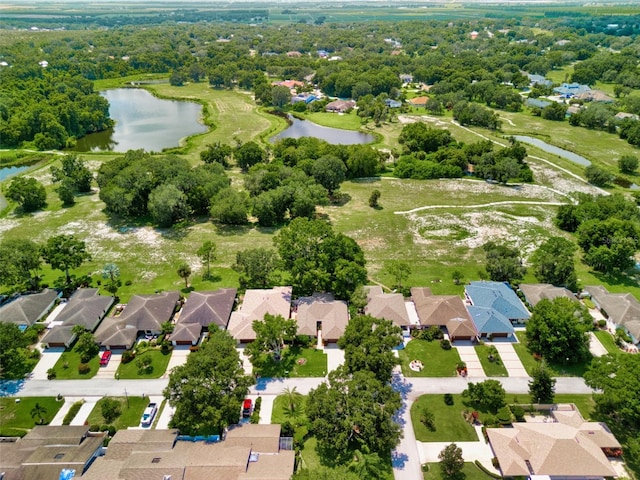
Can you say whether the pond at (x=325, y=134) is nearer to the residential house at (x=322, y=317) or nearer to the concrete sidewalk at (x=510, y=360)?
the residential house at (x=322, y=317)

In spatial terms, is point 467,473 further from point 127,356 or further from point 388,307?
point 127,356

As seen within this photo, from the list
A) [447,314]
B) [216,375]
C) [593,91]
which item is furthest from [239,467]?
[593,91]

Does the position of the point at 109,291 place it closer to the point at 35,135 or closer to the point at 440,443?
the point at 440,443

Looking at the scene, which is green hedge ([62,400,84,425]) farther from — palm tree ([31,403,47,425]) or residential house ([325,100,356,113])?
residential house ([325,100,356,113])

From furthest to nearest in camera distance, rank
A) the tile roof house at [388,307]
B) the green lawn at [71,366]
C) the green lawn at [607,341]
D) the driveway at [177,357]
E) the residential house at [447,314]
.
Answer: the tile roof house at [388,307]
the residential house at [447,314]
the green lawn at [607,341]
the driveway at [177,357]
the green lawn at [71,366]

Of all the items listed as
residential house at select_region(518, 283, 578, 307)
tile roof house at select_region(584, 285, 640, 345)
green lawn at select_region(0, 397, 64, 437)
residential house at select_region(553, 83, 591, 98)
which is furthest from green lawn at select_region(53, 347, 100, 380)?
residential house at select_region(553, 83, 591, 98)

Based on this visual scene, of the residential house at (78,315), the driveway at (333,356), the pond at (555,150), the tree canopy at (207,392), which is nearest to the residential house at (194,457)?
the tree canopy at (207,392)

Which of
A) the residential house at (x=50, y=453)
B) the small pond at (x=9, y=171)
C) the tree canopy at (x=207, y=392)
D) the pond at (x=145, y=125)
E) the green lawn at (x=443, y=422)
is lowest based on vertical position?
the pond at (x=145, y=125)
